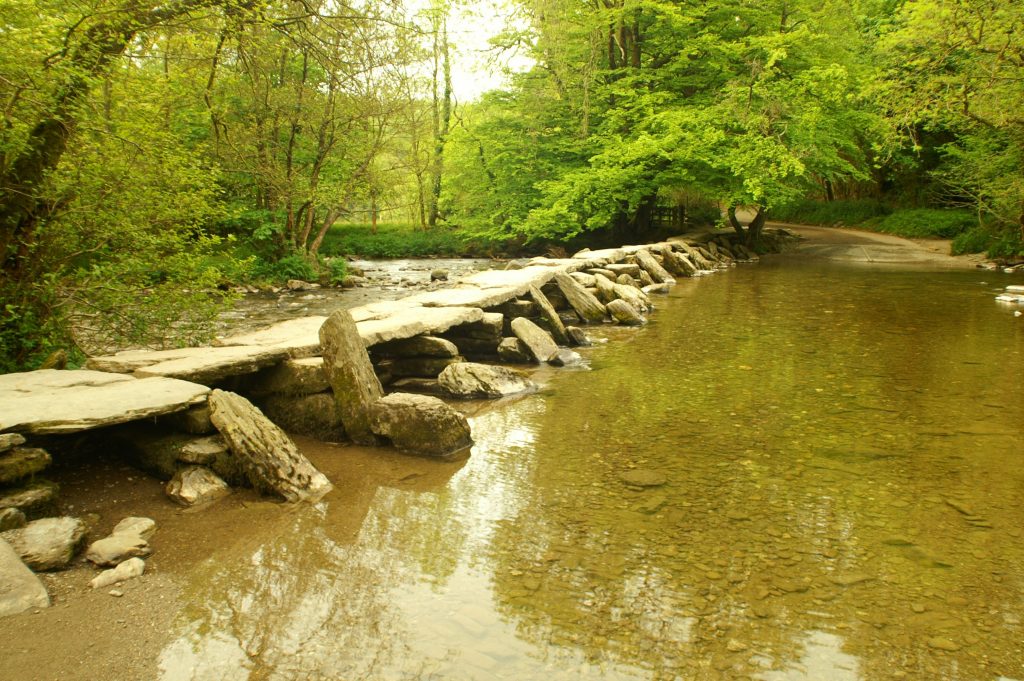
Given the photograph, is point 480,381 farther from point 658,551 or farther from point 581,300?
point 581,300

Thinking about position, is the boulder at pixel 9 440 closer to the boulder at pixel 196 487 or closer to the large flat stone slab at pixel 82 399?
the large flat stone slab at pixel 82 399

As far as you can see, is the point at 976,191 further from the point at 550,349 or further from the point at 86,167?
the point at 86,167

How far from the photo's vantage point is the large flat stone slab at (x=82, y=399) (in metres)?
3.45

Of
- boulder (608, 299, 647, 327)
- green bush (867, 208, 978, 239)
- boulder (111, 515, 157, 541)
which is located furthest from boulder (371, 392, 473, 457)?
green bush (867, 208, 978, 239)

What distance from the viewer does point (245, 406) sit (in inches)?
160

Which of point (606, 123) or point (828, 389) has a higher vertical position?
point (606, 123)

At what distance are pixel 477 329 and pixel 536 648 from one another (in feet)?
17.6

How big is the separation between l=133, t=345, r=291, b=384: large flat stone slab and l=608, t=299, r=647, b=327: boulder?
6.09m

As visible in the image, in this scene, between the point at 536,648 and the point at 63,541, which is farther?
the point at 63,541

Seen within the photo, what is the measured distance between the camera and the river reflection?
2379 millimetres

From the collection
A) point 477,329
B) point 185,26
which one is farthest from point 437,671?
point 185,26

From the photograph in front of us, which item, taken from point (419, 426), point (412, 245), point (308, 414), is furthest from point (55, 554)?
point (412, 245)

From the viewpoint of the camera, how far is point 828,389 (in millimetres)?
5879

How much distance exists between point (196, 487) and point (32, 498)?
2.61 ft
